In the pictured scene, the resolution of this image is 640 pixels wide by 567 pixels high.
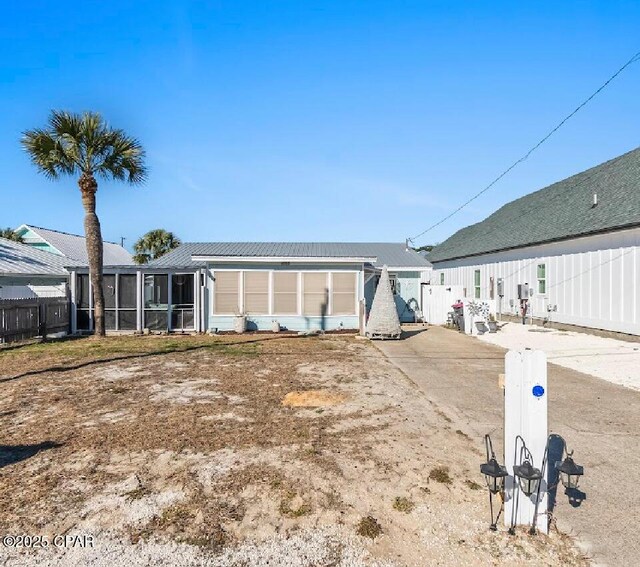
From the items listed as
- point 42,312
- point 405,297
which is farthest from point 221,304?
point 405,297

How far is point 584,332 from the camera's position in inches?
626

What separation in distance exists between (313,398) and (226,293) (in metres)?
10.6

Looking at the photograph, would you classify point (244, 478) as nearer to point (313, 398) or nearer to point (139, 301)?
point (313, 398)

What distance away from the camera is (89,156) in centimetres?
1510

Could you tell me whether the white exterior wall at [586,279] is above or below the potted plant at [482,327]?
above

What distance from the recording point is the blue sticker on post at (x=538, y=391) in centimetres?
319

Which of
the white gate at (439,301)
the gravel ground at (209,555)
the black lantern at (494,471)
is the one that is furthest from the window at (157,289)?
the black lantern at (494,471)

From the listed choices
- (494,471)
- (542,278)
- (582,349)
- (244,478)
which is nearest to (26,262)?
(244,478)

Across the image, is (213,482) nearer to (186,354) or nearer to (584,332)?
(186,354)

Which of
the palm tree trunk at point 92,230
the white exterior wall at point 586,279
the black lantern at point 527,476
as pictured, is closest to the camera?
the black lantern at point 527,476

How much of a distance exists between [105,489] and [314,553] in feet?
7.57

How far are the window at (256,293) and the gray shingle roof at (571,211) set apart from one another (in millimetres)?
12966

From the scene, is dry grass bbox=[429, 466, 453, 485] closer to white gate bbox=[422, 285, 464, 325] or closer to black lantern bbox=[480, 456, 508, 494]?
black lantern bbox=[480, 456, 508, 494]

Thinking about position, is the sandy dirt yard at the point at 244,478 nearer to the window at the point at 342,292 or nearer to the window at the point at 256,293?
the window at the point at 256,293
